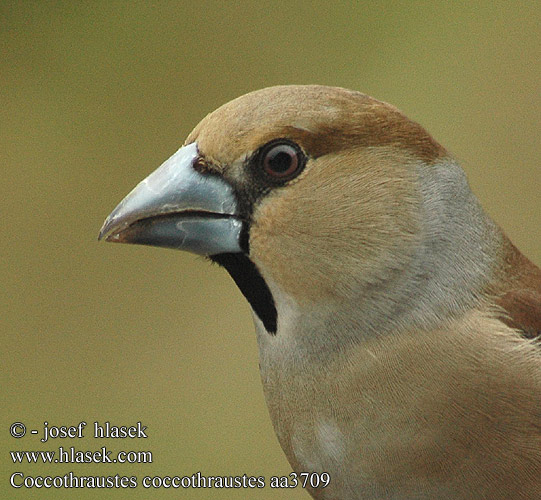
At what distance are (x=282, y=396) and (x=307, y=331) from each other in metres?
0.16

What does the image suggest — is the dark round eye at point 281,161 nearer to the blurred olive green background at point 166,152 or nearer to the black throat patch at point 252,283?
the black throat patch at point 252,283

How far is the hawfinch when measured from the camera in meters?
1.67

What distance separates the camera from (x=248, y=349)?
3.95 meters

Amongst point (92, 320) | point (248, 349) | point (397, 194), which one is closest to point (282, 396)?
point (397, 194)

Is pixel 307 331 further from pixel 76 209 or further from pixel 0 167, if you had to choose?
pixel 0 167

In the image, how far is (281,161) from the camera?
1687 millimetres

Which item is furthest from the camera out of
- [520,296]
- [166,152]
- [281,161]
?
[166,152]

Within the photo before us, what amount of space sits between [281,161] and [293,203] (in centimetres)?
8

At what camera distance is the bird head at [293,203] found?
167 centimetres

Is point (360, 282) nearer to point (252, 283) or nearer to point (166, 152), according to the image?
point (252, 283)
